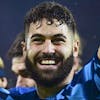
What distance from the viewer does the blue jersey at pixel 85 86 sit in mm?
955

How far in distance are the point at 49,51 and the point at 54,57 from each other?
0.02 meters

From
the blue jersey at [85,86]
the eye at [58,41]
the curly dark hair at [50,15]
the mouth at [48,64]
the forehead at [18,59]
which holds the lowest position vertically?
the forehead at [18,59]

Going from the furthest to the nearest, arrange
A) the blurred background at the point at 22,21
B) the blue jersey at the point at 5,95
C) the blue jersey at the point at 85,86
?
the blurred background at the point at 22,21
the blue jersey at the point at 5,95
the blue jersey at the point at 85,86

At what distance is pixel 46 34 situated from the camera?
1.02m

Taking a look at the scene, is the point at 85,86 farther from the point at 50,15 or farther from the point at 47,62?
the point at 50,15

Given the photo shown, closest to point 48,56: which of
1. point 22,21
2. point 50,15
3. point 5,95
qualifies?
point 50,15

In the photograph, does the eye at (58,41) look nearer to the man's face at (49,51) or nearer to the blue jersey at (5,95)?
the man's face at (49,51)

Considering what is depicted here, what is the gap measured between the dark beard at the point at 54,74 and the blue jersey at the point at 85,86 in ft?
0.11

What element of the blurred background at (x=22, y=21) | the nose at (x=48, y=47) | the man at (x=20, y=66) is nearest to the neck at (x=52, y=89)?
the nose at (x=48, y=47)

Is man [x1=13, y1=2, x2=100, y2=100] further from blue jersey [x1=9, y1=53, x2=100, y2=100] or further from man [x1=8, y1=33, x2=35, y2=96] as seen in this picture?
man [x1=8, y1=33, x2=35, y2=96]

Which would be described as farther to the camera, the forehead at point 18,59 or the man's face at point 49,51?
the forehead at point 18,59

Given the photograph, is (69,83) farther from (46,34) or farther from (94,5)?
(94,5)

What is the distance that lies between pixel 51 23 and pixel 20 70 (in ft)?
2.27

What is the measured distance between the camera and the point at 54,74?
996mm
